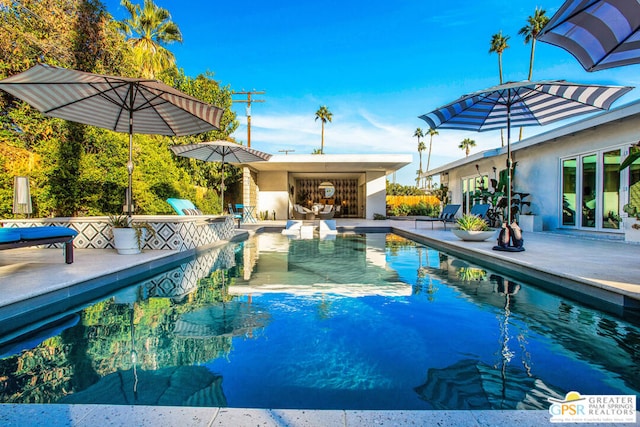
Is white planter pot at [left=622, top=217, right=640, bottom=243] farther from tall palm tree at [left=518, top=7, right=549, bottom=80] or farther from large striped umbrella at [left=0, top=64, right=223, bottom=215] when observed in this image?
tall palm tree at [left=518, top=7, right=549, bottom=80]

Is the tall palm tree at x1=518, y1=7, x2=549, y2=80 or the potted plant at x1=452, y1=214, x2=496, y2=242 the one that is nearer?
the potted plant at x1=452, y1=214, x2=496, y2=242

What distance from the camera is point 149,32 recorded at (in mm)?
16750

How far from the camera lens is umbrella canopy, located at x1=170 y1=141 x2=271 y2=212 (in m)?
9.81

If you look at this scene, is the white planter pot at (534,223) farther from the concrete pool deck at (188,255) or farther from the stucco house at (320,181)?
the stucco house at (320,181)

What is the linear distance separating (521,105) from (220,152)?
7.92 m

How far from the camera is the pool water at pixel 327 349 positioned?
1.94 metres

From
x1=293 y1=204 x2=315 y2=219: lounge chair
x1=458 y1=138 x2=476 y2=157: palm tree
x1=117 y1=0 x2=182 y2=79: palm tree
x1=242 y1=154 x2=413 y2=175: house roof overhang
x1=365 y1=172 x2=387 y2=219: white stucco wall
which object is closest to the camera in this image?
x1=242 y1=154 x2=413 y2=175: house roof overhang

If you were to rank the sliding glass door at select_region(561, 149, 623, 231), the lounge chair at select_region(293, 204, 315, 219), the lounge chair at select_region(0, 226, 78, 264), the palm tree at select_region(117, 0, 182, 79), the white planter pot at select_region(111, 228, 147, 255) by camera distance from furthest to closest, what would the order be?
1. the palm tree at select_region(117, 0, 182, 79)
2. the lounge chair at select_region(293, 204, 315, 219)
3. the sliding glass door at select_region(561, 149, 623, 231)
4. the white planter pot at select_region(111, 228, 147, 255)
5. the lounge chair at select_region(0, 226, 78, 264)

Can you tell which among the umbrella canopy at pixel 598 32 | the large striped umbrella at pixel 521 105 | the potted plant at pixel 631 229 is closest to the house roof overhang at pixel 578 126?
the large striped umbrella at pixel 521 105

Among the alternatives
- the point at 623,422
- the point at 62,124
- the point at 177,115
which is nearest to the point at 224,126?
the point at 62,124

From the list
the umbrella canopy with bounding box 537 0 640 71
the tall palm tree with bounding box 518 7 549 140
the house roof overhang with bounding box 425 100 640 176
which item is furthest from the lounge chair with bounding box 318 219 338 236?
the tall palm tree with bounding box 518 7 549 140

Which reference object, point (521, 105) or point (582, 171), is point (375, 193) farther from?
point (521, 105)

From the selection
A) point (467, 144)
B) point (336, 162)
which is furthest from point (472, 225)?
point (467, 144)

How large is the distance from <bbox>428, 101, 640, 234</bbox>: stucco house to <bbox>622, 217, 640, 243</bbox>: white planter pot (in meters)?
0.56
